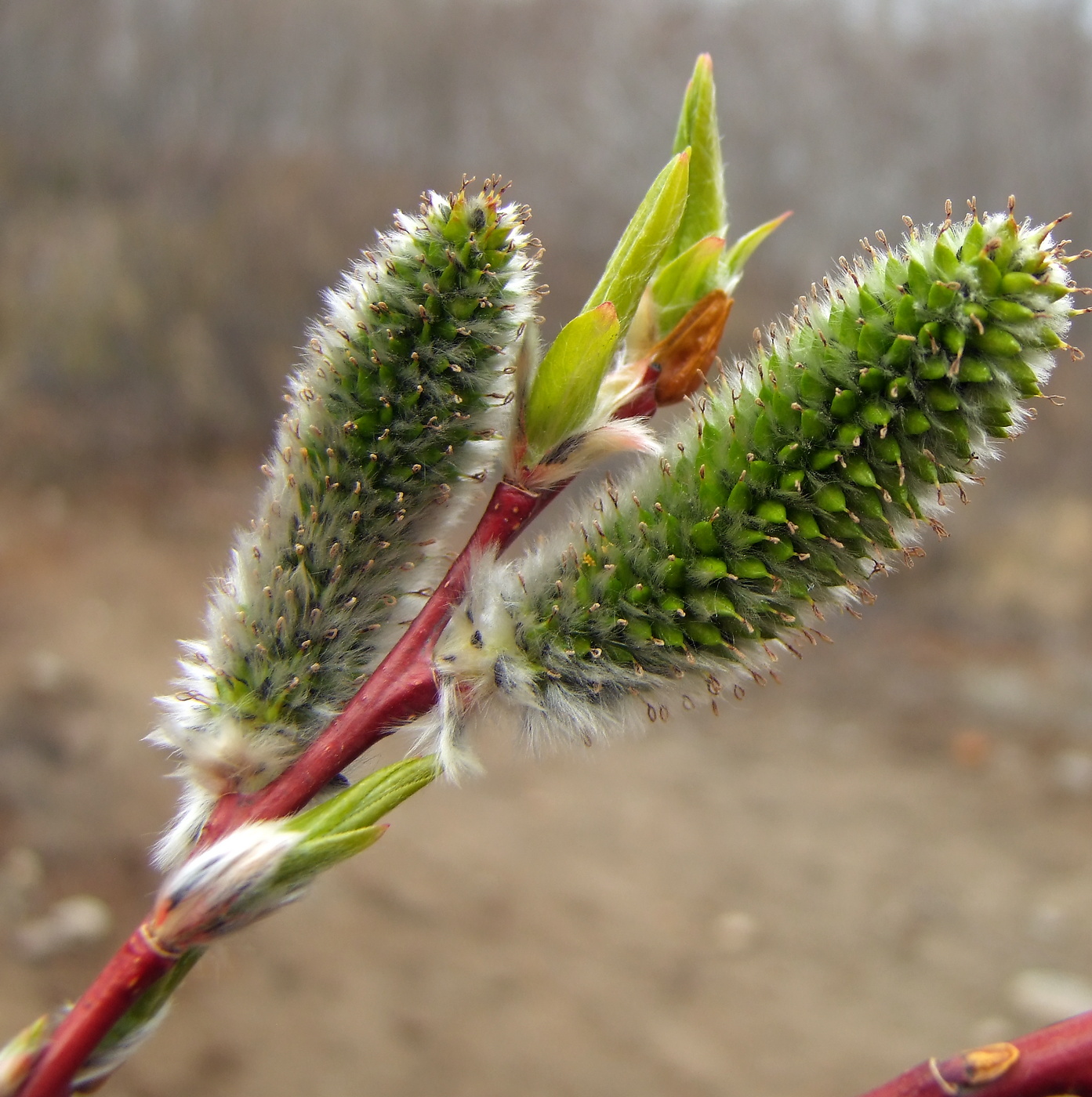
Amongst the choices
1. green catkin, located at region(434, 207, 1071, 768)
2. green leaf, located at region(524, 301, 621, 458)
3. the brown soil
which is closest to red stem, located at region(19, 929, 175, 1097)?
green catkin, located at region(434, 207, 1071, 768)

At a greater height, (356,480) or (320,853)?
(356,480)

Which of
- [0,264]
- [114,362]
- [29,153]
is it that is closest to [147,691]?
[114,362]

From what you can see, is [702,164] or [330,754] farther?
[702,164]

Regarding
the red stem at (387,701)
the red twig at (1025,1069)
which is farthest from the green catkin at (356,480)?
the red twig at (1025,1069)

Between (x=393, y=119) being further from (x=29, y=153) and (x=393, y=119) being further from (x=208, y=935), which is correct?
(x=208, y=935)

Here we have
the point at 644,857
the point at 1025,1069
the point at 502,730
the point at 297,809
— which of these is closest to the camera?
the point at 1025,1069

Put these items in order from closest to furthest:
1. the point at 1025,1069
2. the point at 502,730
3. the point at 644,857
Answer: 1. the point at 1025,1069
2. the point at 502,730
3. the point at 644,857

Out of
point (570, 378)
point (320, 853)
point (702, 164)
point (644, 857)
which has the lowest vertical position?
point (644, 857)

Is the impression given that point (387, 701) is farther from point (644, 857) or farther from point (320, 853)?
point (644, 857)

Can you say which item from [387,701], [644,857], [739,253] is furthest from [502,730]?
[644,857]
